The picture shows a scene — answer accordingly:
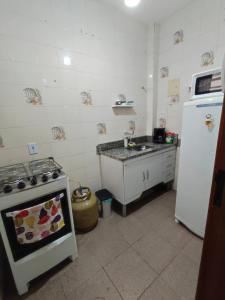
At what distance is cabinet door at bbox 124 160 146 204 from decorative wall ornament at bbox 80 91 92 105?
920 millimetres

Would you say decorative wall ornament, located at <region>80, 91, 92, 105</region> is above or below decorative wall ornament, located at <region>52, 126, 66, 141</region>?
above

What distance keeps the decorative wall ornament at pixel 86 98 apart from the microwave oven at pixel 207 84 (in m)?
1.19

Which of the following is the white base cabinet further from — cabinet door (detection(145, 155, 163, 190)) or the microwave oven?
the microwave oven

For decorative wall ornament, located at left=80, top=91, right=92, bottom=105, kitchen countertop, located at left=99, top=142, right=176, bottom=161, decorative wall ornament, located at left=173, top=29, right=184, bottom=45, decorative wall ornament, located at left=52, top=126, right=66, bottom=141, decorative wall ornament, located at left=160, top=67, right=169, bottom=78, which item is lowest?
kitchen countertop, located at left=99, top=142, right=176, bottom=161

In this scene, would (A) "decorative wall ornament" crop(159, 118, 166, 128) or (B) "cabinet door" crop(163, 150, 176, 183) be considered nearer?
(B) "cabinet door" crop(163, 150, 176, 183)

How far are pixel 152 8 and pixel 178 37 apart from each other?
507mm

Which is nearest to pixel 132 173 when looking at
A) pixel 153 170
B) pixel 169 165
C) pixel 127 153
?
pixel 127 153

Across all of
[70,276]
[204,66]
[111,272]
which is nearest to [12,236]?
[70,276]

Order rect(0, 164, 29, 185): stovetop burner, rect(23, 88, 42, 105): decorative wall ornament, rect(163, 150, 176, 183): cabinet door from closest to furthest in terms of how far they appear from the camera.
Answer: rect(0, 164, 29, 185): stovetop burner < rect(23, 88, 42, 105): decorative wall ornament < rect(163, 150, 176, 183): cabinet door

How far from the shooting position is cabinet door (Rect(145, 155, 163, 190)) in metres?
2.03

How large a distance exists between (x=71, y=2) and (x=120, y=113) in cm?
133

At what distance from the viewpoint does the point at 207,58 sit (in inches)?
73.2

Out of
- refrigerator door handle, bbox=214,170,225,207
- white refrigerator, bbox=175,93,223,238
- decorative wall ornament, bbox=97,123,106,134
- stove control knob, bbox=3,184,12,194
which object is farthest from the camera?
decorative wall ornament, bbox=97,123,106,134

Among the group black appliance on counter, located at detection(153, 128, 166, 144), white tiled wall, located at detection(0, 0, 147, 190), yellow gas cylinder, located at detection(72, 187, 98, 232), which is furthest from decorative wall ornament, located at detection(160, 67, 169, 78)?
yellow gas cylinder, located at detection(72, 187, 98, 232)
